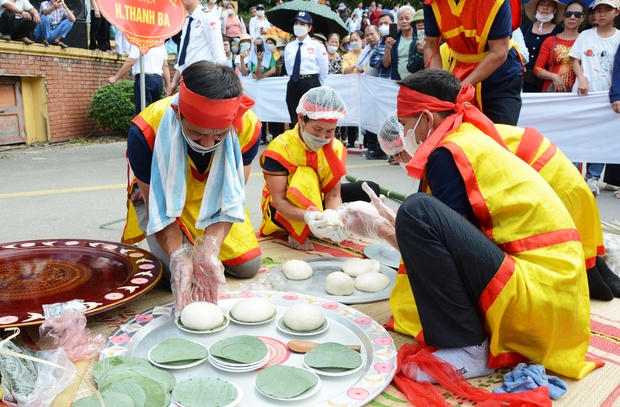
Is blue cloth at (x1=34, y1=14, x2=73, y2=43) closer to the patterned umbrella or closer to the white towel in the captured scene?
the patterned umbrella

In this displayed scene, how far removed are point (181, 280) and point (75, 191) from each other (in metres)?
3.65

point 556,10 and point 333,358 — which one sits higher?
point 556,10

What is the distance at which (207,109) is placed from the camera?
2.15 m

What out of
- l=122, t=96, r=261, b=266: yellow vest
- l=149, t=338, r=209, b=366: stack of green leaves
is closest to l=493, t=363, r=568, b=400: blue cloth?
l=149, t=338, r=209, b=366: stack of green leaves

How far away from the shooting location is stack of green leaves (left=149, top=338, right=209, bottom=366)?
5.98 ft

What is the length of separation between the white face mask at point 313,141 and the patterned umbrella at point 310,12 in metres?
4.94

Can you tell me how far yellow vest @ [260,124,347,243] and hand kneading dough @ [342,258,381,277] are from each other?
1.99 ft

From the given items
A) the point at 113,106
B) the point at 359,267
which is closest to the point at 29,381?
the point at 359,267

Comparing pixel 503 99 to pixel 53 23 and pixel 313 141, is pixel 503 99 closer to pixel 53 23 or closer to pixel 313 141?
pixel 313 141

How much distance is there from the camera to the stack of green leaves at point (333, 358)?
180 centimetres

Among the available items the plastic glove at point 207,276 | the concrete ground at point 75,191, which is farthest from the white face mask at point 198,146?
the concrete ground at point 75,191

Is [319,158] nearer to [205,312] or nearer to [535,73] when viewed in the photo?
[205,312]

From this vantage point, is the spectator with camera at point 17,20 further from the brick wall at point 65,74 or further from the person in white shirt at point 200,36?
the person in white shirt at point 200,36

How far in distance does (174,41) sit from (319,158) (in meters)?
8.50
